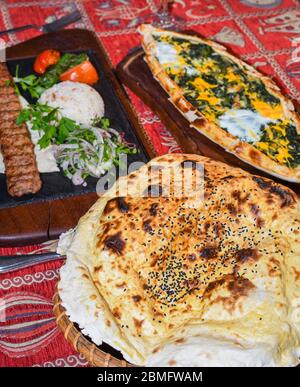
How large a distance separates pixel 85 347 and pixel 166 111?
80.7 inches

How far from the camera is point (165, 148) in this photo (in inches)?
167

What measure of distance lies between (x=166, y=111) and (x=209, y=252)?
1.50 m

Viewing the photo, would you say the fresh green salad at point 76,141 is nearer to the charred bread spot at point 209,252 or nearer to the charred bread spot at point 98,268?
the charred bread spot at point 98,268

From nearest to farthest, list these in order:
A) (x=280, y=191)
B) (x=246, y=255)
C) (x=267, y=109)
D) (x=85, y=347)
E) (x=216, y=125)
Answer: (x=85, y=347), (x=246, y=255), (x=280, y=191), (x=216, y=125), (x=267, y=109)

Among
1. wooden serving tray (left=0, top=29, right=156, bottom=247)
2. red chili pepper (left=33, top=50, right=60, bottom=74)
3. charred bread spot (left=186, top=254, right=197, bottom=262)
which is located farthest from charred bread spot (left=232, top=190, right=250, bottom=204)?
red chili pepper (left=33, top=50, right=60, bottom=74)

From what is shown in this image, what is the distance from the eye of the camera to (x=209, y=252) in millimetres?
2979

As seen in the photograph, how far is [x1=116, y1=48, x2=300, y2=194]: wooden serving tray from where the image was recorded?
3.79 meters

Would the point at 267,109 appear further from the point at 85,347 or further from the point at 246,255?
the point at 85,347

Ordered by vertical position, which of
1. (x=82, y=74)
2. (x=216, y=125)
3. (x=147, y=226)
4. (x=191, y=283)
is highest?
(x=82, y=74)

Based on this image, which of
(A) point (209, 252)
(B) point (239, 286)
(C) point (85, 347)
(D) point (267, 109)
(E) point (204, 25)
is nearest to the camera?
(C) point (85, 347)

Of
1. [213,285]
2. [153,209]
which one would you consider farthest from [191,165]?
[213,285]

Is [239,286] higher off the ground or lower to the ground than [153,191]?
lower

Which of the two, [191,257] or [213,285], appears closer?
[213,285]

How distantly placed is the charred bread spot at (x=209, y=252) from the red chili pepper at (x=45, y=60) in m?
2.29
